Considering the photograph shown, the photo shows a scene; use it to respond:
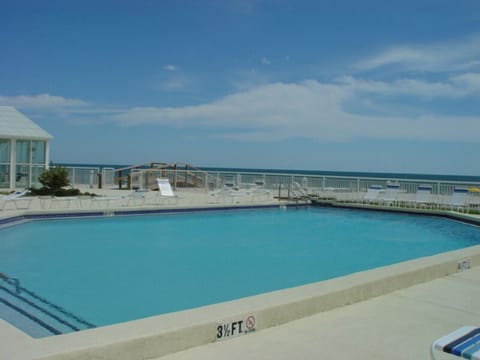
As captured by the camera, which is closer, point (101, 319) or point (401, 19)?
point (101, 319)

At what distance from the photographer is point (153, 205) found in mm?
13719

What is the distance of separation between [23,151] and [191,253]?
10.5m

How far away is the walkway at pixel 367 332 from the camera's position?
2.90 metres

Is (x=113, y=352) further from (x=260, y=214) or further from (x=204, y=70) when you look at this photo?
(x=204, y=70)

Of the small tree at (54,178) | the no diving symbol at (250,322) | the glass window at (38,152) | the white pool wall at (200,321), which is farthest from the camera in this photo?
the glass window at (38,152)

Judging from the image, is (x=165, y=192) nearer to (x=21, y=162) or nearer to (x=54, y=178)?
(x=54, y=178)

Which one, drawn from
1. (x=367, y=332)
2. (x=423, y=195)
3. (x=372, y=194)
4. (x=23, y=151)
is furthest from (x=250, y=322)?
(x=23, y=151)

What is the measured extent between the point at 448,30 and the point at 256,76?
26.2 ft

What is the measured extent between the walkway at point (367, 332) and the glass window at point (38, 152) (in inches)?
588

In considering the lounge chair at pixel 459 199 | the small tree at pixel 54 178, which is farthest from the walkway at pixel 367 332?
the small tree at pixel 54 178

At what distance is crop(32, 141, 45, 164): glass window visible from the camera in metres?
16.7

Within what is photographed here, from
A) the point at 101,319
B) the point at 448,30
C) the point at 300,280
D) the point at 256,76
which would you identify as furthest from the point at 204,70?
the point at 101,319

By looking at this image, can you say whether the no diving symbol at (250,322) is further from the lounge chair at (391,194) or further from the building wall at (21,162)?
the building wall at (21,162)

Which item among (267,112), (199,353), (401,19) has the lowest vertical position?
(199,353)
